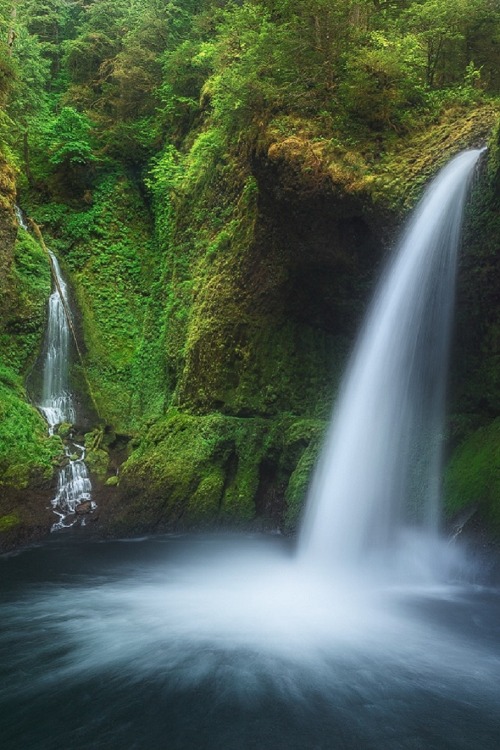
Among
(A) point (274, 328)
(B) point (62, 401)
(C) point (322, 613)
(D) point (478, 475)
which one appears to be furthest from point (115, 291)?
(C) point (322, 613)

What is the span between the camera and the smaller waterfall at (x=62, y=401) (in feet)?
34.5

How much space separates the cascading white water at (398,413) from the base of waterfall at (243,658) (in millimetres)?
868

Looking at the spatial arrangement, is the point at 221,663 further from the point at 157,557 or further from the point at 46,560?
the point at 46,560

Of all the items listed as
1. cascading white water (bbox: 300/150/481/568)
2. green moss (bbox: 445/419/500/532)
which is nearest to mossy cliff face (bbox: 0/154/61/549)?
cascading white water (bbox: 300/150/481/568)

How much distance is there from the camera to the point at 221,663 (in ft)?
17.1

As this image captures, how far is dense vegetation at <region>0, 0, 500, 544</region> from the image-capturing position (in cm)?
919

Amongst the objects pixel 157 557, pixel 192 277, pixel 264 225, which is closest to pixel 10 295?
pixel 192 277

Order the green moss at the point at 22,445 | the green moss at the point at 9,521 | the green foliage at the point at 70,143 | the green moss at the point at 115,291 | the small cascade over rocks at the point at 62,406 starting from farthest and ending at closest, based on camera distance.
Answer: the green foliage at the point at 70,143 → the green moss at the point at 115,291 → the small cascade over rocks at the point at 62,406 → the green moss at the point at 22,445 → the green moss at the point at 9,521

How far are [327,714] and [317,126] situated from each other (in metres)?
9.25

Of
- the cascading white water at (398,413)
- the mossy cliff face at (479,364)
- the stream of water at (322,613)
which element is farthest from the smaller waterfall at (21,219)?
the mossy cliff face at (479,364)

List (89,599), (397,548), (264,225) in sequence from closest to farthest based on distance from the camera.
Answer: (89,599), (397,548), (264,225)

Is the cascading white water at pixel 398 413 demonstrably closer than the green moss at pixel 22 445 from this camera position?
Yes

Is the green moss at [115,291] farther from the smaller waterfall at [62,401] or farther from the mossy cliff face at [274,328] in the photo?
the mossy cliff face at [274,328]

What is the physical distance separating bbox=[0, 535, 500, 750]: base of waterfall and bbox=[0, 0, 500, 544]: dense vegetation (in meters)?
1.92
